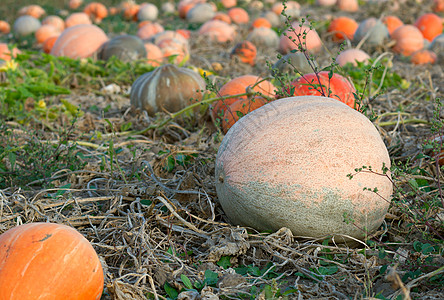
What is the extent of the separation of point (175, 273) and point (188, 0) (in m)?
12.0

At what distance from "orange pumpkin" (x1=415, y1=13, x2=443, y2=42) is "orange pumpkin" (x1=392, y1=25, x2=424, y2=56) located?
90 centimetres

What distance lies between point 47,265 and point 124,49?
17.4 ft

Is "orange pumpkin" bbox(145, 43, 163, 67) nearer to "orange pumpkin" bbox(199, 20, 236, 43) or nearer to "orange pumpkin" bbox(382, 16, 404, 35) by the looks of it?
"orange pumpkin" bbox(199, 20, 236, 43)

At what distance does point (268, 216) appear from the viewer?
8.39ft

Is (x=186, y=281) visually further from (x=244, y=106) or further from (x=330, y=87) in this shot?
(x=330, y=87)

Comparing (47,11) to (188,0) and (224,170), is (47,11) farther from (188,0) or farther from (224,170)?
(224,170)

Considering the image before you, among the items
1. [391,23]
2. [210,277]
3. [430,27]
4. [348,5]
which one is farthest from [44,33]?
[210,277]

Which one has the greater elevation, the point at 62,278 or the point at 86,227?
the point at 62,278

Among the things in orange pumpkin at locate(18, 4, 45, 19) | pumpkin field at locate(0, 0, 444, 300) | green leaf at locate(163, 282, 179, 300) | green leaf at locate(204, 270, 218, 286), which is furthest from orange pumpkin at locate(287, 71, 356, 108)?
orange pumpkin at locate(18, 4, 45, 19)

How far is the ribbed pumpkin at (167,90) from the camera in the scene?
4.81 metres

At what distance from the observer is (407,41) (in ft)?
25.0

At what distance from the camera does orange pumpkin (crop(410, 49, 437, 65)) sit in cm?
708

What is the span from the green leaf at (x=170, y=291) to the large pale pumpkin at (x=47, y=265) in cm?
31

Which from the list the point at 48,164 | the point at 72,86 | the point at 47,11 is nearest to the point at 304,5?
the point at 47,11
